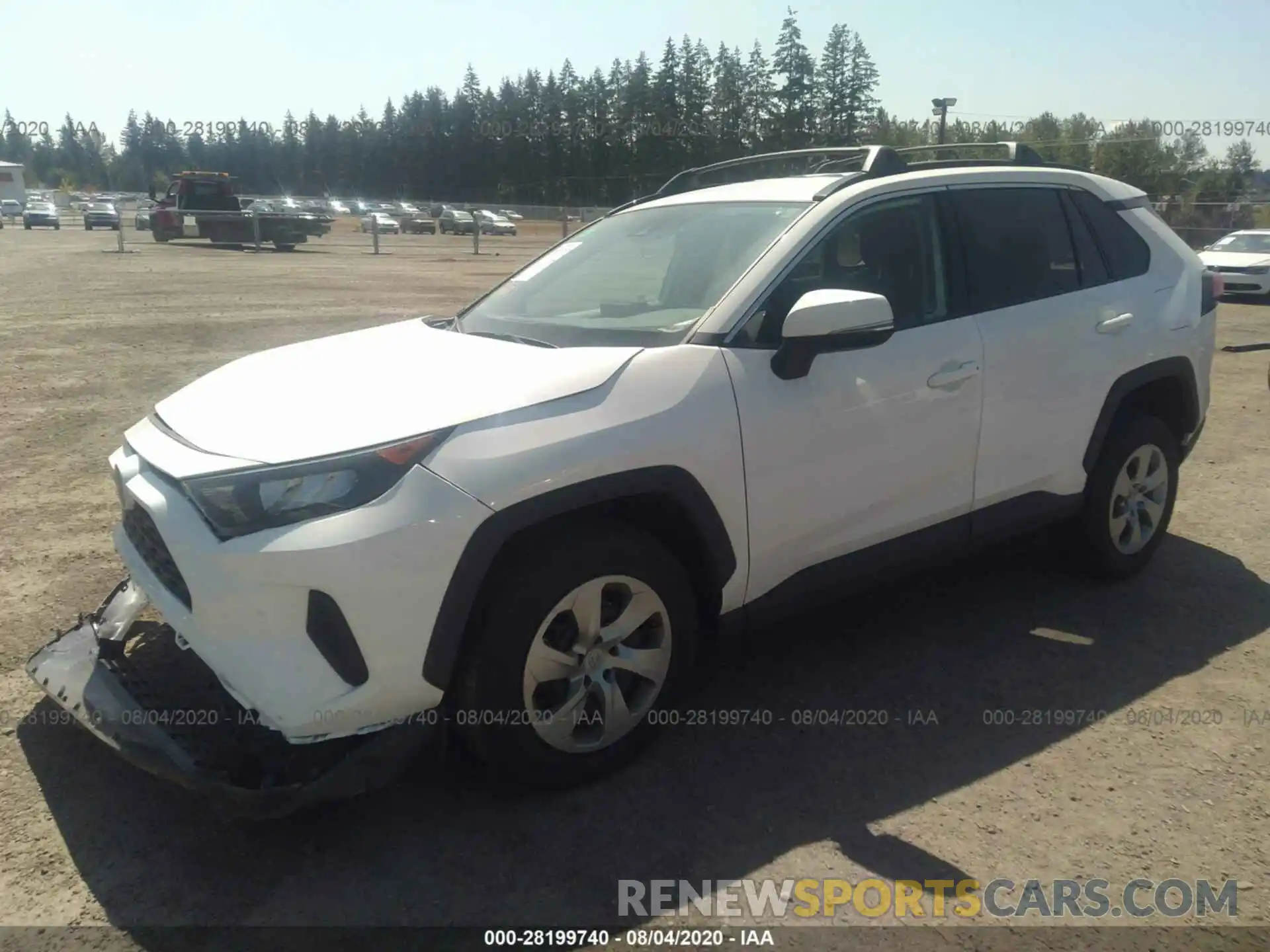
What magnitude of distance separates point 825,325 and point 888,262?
2.65 feet

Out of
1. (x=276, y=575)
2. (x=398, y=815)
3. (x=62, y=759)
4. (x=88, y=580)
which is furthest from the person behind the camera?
(x=88, y=580)

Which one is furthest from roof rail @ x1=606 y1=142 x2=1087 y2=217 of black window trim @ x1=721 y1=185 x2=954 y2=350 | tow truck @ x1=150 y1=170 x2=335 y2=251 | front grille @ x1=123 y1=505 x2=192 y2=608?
tow truck @ x1=150 y1=170 x2=335 y2=251

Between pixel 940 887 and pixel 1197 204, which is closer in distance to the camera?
pixel 940 887

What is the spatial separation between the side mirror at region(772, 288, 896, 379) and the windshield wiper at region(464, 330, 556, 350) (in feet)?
2.52

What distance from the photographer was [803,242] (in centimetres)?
347

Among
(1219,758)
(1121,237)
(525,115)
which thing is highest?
(525,115)

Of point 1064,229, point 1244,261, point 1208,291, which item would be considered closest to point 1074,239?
point 1064,229

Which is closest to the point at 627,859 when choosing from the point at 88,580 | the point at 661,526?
the point at 661,526

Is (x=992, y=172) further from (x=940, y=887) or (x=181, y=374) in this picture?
(x=181, y=374)

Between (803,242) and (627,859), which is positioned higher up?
(803,242)

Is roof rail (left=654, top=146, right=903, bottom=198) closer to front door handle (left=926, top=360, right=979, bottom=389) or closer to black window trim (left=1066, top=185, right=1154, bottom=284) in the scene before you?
front door handle (left=926, top=360, right=979, bottom=389)

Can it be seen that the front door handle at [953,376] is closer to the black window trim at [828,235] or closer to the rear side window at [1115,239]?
the black window trim at [828,235]

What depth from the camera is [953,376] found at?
3.72 metres

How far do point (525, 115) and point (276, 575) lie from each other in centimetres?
9047
